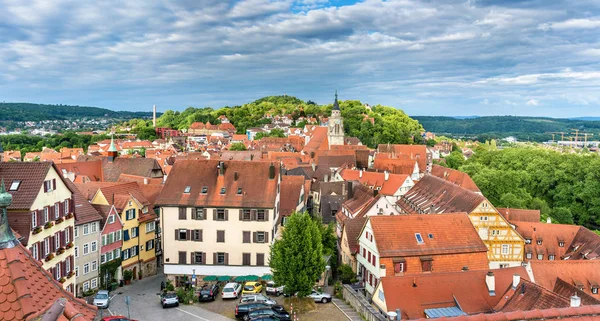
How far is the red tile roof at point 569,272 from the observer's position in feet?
111

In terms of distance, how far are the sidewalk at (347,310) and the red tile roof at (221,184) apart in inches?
374

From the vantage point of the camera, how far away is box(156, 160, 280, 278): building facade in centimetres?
4194

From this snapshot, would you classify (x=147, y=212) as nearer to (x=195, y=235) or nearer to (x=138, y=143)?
(x=195, y=235)

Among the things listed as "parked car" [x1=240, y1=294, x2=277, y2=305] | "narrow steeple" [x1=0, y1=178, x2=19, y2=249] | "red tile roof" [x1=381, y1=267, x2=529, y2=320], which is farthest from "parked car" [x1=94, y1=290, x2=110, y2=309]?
"narrow steeple" [x1=0, y1=178, x2=19, y2=249]

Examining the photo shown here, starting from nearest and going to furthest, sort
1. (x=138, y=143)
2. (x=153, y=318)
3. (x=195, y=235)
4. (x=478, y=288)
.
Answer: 1. (x=478, y=288)
2. (x=153, y=318)
3. (x=195, y=235)
4. (x=138, y=143)

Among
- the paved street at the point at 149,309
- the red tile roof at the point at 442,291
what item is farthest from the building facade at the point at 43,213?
the red tile roof at the point at 442,291

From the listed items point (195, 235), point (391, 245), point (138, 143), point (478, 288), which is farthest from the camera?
point (138, 143)

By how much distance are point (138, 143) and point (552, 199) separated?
5059 inches

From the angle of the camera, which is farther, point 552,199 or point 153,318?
point 552,199

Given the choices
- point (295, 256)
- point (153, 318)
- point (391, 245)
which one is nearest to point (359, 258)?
point (391, 245)

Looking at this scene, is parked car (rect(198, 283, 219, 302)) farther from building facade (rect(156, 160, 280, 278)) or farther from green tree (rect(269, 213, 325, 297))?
green tree (rect(269, 213, 325, 297))

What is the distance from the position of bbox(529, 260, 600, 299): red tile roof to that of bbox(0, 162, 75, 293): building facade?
31.5m

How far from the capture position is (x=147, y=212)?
46.8 m

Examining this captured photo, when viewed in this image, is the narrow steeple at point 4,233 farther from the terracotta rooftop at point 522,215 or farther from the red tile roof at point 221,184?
the terracotta rooftop at point 522,215
